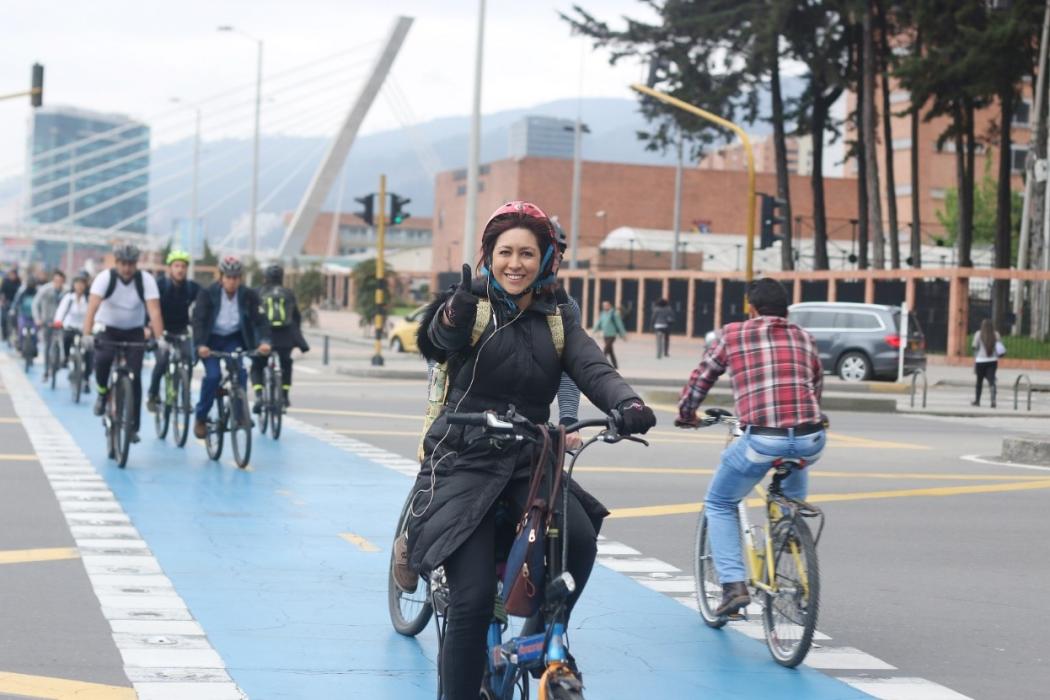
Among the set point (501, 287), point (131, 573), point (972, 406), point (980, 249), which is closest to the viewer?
point (501, 287)

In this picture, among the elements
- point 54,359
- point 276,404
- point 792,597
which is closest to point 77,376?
point 54,359

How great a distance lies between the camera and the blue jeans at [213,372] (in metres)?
14.7

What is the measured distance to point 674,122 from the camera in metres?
49.4

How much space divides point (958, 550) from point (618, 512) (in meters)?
2.48

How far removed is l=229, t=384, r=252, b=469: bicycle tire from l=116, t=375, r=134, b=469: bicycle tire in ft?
2.84

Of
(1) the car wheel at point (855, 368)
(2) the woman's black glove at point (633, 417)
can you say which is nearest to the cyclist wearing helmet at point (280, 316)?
(2) the woman's black glove at point (633, 417)

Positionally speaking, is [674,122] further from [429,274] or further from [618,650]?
[429,274]

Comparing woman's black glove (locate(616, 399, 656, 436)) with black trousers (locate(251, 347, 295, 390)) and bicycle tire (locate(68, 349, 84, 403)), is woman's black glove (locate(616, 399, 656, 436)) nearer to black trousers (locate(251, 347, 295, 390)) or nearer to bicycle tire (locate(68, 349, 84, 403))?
black trousers (locate(251, 347, 295, 390))

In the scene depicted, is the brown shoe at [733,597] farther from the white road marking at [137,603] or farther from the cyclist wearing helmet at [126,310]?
the cyclist wearing helmet at [126,310]

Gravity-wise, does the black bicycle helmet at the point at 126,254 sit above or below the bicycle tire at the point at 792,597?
above

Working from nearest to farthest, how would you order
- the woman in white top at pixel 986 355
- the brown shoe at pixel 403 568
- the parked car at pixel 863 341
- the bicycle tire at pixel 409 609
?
1. the brown shoe at pixel 403 568
2. the bicycle tire at pixel 409 609
3. the woman in white top at pixel 986 355
4. the parked car at pixel 863 341

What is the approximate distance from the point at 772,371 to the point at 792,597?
1.03 m

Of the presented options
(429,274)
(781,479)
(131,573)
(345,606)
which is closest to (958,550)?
(781,479)

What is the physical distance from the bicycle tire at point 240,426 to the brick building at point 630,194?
77238mm
